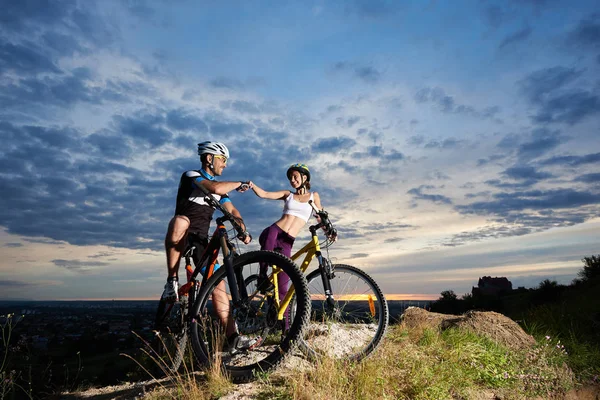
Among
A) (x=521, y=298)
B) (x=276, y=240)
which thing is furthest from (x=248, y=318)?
(x=521, y=298)

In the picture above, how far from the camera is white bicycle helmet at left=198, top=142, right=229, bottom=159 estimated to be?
6.12 meters

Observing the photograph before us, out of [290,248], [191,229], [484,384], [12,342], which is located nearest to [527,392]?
[484,384]

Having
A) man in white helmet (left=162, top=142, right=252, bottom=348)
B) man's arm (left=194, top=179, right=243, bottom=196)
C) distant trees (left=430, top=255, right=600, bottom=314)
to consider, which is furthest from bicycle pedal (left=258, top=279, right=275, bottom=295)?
distant trees (left=430, top=255, right=600, bottom=314)

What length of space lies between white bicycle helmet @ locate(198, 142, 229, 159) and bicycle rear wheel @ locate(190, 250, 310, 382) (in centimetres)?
182

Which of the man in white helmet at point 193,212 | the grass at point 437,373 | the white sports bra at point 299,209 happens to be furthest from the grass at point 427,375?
the white sports bra at point 299,209

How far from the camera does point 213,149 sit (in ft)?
20.1

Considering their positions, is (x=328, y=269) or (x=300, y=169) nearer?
(x=328, y=269)

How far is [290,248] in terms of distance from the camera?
7141 millimetres

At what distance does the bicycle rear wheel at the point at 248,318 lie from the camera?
4500mm

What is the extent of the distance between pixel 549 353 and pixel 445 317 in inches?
85.9

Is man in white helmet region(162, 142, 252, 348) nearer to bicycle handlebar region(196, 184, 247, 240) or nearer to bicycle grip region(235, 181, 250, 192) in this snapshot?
bicycle handlebar region(196, 184, 247, 240)

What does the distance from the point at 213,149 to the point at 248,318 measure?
8.02 ft

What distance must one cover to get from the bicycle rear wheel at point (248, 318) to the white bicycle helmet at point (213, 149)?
182cm

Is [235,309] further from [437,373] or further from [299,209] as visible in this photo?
[437,373]
